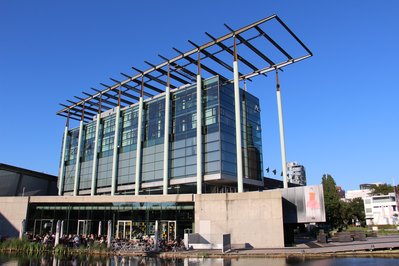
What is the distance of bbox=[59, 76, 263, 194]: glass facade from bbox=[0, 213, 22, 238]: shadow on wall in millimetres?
18541

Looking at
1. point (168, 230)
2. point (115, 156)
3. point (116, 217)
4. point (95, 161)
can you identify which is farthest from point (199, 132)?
point (95, 161)

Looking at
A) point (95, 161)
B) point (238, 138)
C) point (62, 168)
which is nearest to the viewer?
point (238, 138)

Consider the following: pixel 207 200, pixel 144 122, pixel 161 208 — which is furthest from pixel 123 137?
pixel 207 200

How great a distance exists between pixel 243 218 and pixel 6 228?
32230 millimetres

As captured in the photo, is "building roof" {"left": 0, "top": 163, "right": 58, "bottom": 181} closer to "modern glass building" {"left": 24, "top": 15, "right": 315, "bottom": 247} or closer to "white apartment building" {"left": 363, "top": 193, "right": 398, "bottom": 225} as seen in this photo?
"modern glass building" {"left": 24, "top": 15, "right": 315, "bottom": 247}

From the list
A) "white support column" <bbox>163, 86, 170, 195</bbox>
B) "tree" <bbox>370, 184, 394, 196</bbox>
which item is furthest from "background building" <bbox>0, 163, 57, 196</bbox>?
"tree" <bbox>370, 184, 394, 196</bbox>

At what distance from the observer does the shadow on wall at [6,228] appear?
1793 inches

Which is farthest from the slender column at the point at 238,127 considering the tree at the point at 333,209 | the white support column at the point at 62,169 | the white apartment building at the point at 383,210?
the white apartment building at the point at 383,210

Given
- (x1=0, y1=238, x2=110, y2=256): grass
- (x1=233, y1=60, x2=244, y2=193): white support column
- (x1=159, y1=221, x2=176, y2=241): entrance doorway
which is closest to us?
(x1=0, y1=238, x2=110, y2=256): grass

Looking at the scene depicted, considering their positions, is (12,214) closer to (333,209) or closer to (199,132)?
(199,132)

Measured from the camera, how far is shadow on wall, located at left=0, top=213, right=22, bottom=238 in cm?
4553

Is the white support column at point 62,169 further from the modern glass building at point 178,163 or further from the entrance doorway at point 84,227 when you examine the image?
the entrance doorway at point 84,227

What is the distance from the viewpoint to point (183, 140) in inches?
2064

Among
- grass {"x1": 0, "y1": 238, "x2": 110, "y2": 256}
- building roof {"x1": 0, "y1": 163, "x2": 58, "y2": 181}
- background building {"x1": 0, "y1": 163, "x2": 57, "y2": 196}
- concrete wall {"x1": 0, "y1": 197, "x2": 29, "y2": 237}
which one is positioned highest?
building roof {"x1": 0, "y1": 163, "x2": 58, "y2": 181}
